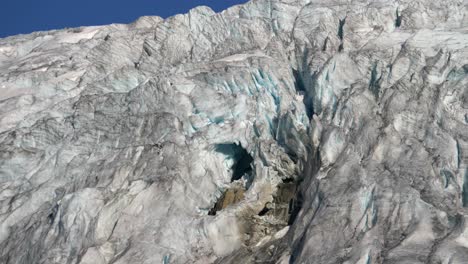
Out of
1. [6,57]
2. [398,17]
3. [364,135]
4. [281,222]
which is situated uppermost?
[6,57]

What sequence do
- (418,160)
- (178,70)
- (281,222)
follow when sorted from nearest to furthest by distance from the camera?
(418,160) < (281,222) < (178,70)

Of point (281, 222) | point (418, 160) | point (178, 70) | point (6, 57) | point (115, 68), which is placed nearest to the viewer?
point (418, 160)

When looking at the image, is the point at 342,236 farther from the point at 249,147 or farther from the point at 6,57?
the point at 6,57

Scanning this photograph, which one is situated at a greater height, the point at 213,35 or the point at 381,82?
the point at 213,35

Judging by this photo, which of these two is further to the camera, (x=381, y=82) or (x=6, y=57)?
(x=6, y=57)

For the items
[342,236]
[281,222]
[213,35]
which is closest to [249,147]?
[281,222]

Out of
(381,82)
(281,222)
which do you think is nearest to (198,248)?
(281,222)
